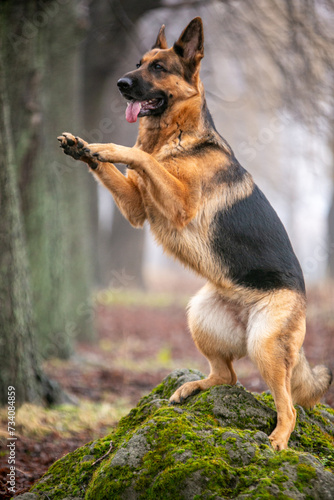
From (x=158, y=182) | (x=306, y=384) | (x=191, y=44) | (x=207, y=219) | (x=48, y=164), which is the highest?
(x=191, y=44)

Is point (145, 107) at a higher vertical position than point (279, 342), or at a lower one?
higher

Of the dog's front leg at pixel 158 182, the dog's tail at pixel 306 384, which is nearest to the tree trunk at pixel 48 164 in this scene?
the dog's front leg at pixel 158 182

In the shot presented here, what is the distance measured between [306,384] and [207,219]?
5.08 feet

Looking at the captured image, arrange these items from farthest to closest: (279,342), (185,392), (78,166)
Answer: (78,166) → (185,392) → (279,342)

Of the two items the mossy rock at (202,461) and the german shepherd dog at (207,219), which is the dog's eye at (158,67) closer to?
the german shepherd dog at (207,219)

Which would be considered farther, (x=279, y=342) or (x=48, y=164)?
(x=48, y=164)

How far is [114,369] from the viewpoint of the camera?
8.59 metres

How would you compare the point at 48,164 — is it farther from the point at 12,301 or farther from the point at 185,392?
the point at 185,392

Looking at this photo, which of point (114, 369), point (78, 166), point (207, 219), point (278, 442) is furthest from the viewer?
point (78, 166)

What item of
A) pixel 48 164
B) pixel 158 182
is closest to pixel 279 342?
pixel 158 182

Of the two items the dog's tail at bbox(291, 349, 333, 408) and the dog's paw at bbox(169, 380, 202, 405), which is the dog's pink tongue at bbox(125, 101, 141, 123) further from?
the dog's tail at bbox(291, 349, 333, 408)

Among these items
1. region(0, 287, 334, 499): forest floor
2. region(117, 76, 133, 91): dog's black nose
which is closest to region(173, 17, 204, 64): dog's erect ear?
region(117, 76, 133, 91): dog's black nose

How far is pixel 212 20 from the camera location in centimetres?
1012

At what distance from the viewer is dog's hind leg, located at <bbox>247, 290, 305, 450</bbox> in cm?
371
